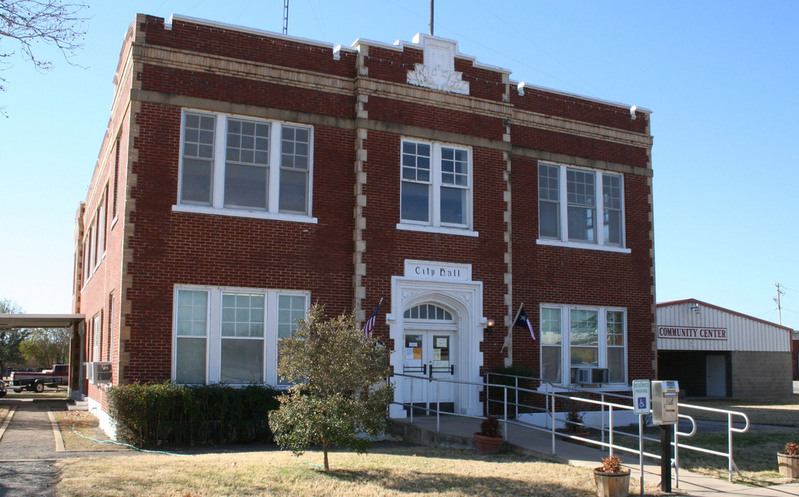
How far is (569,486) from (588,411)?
8750 mm

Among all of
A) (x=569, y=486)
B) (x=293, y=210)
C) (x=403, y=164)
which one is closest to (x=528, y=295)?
(x=403, y=164)

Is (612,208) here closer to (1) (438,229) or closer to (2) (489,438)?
(1) (438,229)

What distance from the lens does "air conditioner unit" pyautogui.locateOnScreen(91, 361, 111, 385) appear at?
15094mm

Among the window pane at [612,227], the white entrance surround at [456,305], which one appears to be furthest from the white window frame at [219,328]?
the window pane at [612,227]

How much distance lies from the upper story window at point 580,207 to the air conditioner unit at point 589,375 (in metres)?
3.05

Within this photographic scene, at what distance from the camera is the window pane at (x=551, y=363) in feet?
61.2

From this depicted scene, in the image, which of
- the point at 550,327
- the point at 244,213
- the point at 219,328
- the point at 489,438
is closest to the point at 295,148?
the point at 244,213

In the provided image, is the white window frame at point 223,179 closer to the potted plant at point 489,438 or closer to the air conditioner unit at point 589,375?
the potted plant at point 489,438

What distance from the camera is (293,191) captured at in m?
16.3

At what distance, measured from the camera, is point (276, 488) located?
31.9 ft

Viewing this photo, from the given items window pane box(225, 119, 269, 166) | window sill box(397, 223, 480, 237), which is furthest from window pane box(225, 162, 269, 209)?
window sill box(397, 223, 480, 237)

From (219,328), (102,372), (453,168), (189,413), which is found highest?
(453,168)

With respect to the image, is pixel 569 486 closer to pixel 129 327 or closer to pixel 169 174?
pixel 129 327

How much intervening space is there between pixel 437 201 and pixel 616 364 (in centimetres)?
645
